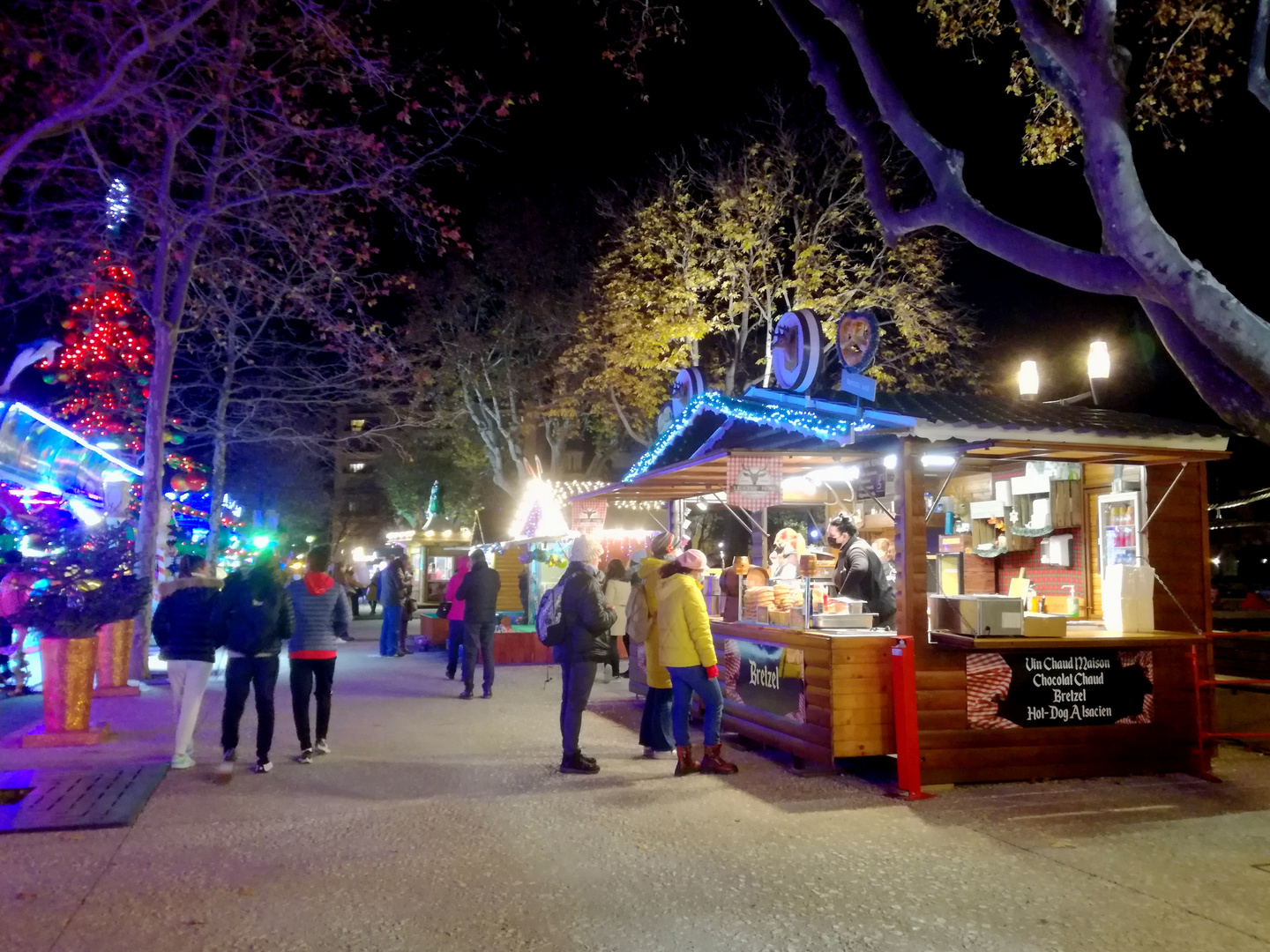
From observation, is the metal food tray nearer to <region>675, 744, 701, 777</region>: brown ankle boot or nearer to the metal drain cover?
<region>675, 744, 701, 777</region>: brown ankle boot

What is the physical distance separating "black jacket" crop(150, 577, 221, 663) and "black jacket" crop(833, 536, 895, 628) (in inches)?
218

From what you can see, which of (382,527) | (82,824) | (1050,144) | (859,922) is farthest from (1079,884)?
(382,527)

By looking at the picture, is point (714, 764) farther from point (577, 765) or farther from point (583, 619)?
point (583, 619)

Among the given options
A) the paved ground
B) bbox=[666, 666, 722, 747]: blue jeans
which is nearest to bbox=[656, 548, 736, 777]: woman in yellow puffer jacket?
bbox=[666, 666, 722, 747]: blue jeans

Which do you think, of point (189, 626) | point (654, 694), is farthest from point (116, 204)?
point (654, 694)

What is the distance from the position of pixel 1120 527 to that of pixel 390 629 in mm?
13533

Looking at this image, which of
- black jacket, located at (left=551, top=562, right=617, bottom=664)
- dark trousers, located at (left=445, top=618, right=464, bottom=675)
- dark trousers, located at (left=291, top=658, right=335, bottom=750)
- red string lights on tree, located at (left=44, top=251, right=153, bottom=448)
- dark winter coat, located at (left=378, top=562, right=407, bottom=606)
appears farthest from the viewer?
dark winter coat, located at (left=378, top=562, right=407, bottom=606)

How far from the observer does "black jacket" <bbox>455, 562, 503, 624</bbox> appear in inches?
496

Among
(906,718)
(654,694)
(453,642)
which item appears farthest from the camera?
(453,642)

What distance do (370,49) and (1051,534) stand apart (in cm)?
922

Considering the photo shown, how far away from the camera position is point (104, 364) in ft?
63.5

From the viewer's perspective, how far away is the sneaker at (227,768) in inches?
303

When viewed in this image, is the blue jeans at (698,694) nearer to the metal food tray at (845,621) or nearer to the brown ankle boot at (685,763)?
the brown ankle boot at (685,763)

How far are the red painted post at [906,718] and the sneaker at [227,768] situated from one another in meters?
5.10
